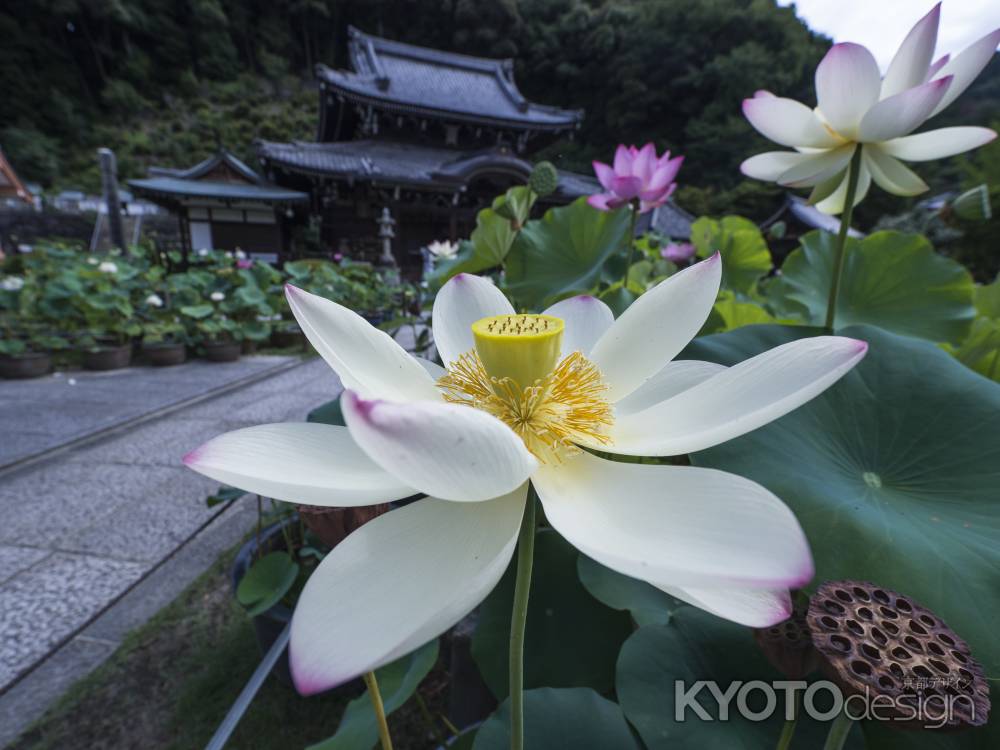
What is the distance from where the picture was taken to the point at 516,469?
0.22m

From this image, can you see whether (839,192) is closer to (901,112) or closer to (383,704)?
(901,112)

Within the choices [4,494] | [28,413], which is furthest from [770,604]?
[28,413]

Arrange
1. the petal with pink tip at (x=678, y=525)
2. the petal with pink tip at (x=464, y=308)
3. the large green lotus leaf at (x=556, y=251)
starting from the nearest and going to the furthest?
the petal with pink tip at (x=678, y=525) → the petal with pink tip at (x=464, y=308) → the large green lotus leaf at (x=556, y=251)

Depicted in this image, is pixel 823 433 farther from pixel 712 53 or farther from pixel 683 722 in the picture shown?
pixel 712 53

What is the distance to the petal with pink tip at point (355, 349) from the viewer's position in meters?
0.30

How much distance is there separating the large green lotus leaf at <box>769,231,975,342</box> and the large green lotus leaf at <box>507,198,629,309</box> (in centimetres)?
37

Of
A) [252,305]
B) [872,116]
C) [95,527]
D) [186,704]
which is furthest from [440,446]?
[252,305]

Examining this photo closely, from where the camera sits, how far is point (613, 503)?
0.26m

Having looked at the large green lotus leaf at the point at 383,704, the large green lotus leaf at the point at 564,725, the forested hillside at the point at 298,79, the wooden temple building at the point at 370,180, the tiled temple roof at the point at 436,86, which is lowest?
the large green lotus leaf at the point at 383,704

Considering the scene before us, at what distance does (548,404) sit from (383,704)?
1.15 ft

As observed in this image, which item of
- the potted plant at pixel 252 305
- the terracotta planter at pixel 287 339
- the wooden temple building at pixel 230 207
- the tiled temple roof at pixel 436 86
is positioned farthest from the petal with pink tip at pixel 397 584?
the tiled temple roof at pixel 436 86

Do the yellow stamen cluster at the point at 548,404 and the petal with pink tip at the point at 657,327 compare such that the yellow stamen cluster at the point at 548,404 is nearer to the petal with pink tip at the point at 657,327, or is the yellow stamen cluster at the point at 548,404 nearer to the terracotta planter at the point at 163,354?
the petal with pink tip at the point at 657,327

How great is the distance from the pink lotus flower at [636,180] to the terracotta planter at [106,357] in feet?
13.1

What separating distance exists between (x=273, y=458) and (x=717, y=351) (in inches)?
15.1
